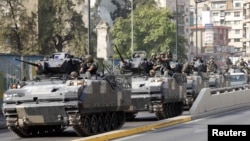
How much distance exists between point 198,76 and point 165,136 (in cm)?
1486

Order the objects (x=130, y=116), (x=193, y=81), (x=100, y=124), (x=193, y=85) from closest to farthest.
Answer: (x=100, y=124), (x=130, y=116), (x=193, y=85), (x=193, y=81)

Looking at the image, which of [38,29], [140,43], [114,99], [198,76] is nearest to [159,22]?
[140,43]

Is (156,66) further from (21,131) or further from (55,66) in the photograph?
(21,131)

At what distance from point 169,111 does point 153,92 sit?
5.88ft

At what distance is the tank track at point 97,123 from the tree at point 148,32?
2170 inches

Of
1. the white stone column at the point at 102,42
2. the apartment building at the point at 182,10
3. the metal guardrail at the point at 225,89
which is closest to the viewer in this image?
the metal guardrail at the point at 225,89

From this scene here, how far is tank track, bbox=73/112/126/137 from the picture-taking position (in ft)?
55.7

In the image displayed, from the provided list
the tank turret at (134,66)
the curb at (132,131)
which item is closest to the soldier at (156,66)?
the tank turret at (134,66)

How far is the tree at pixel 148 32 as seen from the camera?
75.6 m

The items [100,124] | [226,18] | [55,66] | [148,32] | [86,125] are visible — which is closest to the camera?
[86,125]

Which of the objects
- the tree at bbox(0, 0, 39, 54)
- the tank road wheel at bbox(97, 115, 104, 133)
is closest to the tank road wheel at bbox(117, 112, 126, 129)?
the tank road wheel at bbox(97, 115, 104, 133)

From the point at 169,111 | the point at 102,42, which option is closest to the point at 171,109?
the point at 169,111

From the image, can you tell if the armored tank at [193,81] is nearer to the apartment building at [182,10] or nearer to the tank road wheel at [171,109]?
the tank road wheel at [171,109]

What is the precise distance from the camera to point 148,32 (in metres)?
77.1
